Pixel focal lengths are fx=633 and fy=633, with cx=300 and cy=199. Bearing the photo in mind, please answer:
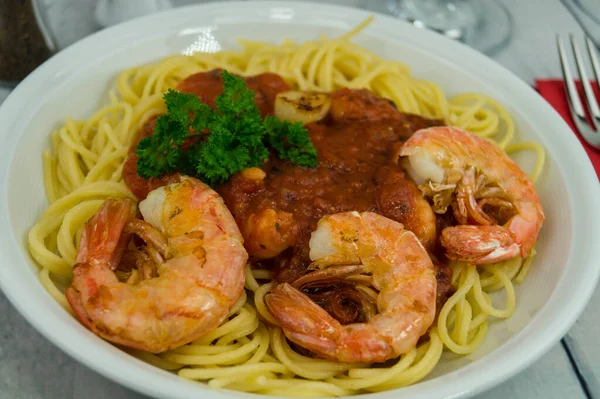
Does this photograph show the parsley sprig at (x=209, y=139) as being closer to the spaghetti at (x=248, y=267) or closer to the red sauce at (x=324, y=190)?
the red sauce at (x=324, y=190)

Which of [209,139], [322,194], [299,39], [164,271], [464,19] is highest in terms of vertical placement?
[209,139]

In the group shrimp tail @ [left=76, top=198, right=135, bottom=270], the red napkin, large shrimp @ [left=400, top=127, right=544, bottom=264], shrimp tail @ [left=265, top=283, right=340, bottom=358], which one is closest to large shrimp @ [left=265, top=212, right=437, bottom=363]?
shrimp tail @ [left=265, top=283, right=340, bottom=358]

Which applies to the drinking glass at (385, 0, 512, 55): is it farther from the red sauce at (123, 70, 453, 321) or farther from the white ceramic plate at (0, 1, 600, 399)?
the red sauce at (123, 70, 453, 321)

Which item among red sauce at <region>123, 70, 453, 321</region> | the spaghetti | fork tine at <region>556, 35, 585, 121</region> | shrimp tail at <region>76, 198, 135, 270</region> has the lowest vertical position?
the spaghetti

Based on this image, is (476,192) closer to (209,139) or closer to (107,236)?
(209,139)

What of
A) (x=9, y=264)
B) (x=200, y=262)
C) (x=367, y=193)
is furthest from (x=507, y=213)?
(x=9, y=264)

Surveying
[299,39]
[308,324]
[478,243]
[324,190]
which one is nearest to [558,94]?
[299,39]

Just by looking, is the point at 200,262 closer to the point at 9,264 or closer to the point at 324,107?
the point at 9,264
